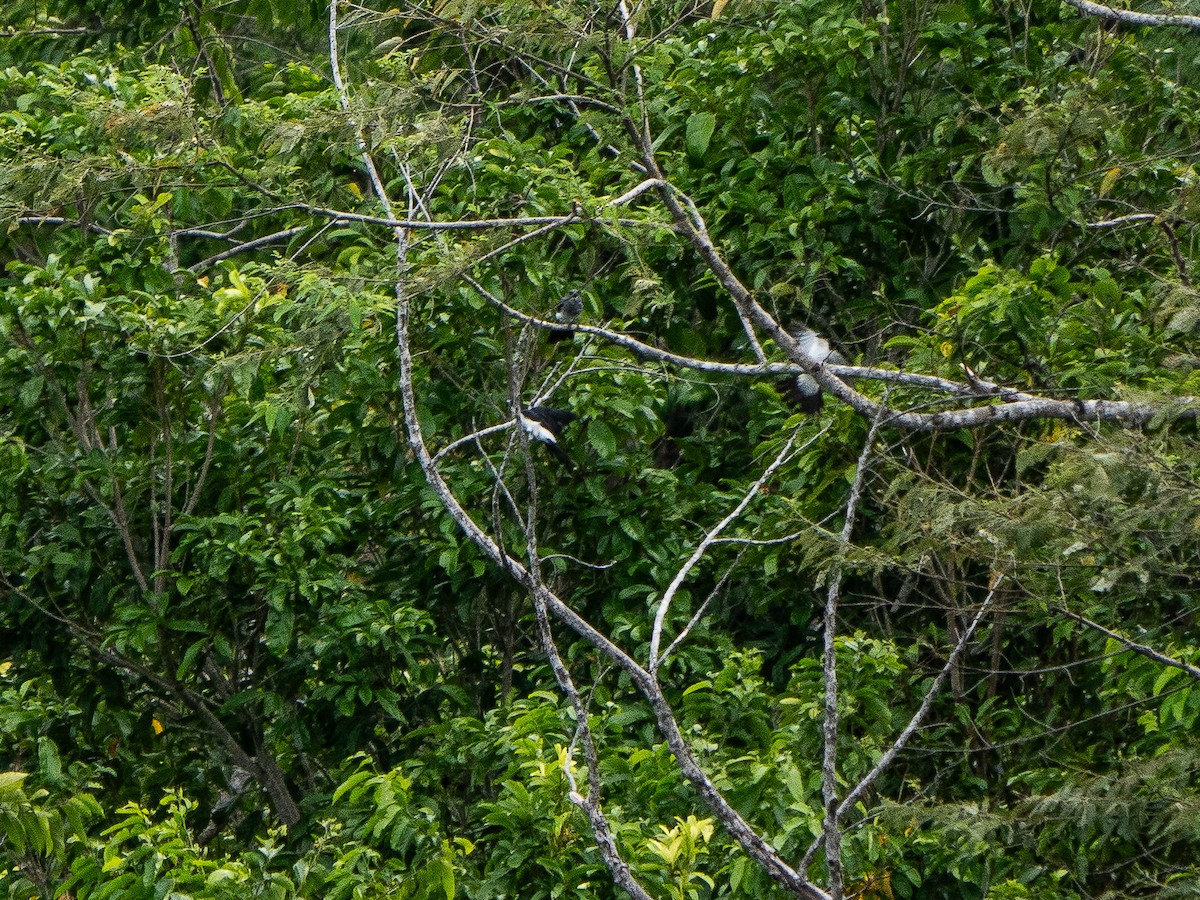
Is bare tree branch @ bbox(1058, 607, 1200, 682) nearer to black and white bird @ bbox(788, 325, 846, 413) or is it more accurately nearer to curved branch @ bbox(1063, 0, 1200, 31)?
black and white bird @ bbox(788, 325, 846, 413)

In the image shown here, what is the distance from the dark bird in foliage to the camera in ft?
18.6

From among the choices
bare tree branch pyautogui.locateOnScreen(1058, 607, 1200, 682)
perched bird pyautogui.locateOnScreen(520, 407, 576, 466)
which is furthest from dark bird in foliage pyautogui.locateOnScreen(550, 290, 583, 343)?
bare tree branch pyautogui.locateOnScreen(1058, 607, 1200, 682)

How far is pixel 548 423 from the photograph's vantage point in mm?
5227

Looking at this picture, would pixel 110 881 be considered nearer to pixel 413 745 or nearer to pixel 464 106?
pixel 413 745

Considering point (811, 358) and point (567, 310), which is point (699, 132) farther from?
point (811, 358)

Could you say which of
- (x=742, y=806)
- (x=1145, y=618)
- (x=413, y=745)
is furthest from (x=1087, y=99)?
(x=413, y=745)

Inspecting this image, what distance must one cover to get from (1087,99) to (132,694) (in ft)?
13.7

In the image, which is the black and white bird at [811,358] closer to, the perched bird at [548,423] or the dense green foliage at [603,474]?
the dense green foliage at [603,474]

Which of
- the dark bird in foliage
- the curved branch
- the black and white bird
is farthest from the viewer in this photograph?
the dark bird in foliage

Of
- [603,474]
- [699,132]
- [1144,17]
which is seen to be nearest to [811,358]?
[603,474]

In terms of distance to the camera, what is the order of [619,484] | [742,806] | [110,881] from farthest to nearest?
[619,484]
[742,806]
[110,881]

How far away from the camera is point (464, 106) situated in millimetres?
4812

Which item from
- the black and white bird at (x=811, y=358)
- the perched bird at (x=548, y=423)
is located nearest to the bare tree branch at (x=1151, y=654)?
the black and white bird at (x=811, y=358)

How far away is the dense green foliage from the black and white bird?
143mm
